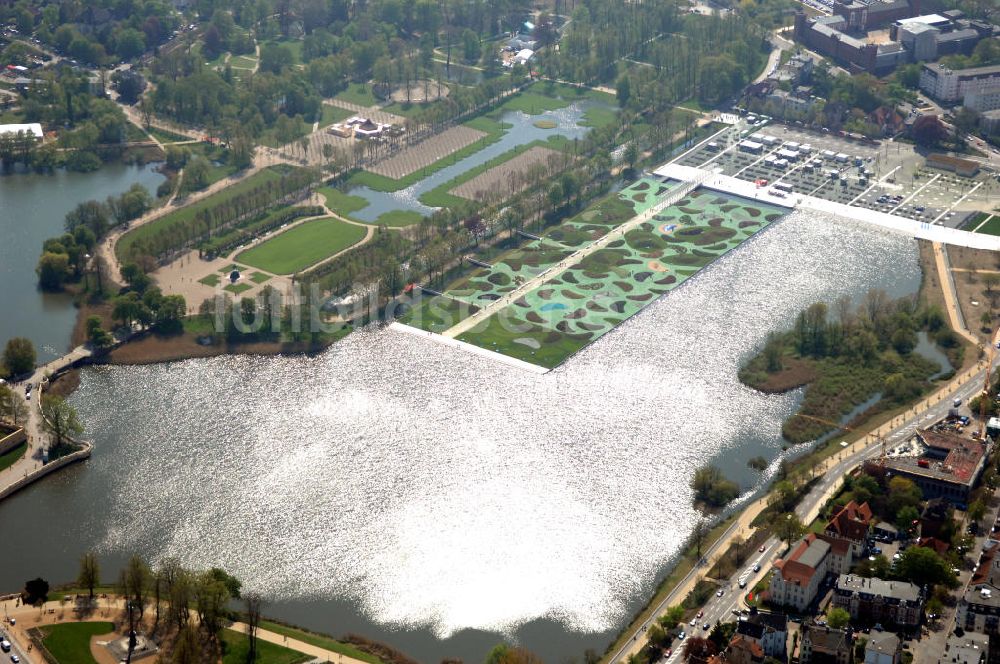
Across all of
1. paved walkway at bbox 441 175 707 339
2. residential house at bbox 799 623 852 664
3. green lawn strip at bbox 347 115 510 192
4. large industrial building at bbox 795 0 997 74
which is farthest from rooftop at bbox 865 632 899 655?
large industrial building at bbox 795 0 997 74

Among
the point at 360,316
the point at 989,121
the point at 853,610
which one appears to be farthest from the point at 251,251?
the point at 989,121

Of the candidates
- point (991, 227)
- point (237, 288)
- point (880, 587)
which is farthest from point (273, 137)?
point (880, 587)

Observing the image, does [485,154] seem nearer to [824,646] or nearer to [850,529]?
[850,529]

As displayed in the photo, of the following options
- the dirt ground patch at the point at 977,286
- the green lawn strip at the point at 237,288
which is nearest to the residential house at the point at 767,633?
the dirt ground patch at the point at 977,286

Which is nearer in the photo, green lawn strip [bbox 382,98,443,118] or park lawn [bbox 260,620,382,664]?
park lawn [bbox 260,620,382,664]

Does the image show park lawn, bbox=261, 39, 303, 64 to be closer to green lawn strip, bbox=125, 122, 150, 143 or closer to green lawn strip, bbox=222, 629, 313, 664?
green lawn strip, bbox=125, 122, 150, 143

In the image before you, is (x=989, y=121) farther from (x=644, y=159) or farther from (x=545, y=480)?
(x=545, y=480)
